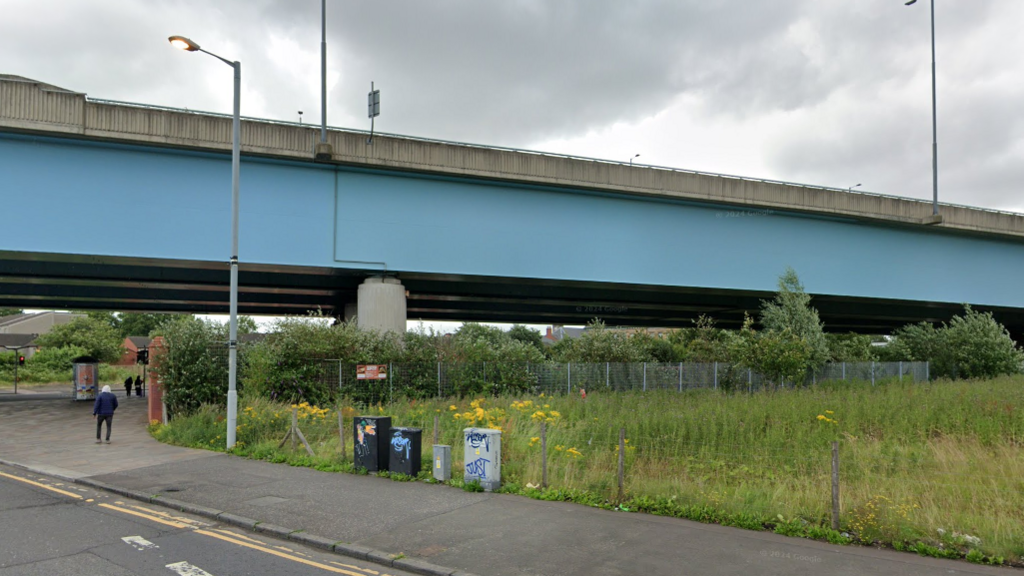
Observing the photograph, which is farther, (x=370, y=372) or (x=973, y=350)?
(x=973, y=350)

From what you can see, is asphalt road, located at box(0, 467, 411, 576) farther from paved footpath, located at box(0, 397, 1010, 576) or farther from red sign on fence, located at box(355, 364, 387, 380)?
red sign on fence, located at box(355, 364, 387, 380)

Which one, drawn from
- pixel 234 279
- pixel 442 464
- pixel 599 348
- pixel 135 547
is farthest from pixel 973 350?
pixel 135 547

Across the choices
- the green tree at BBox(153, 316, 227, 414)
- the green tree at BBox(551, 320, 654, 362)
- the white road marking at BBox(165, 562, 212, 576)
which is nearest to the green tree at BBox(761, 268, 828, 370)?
the green tree at BBox(551, 320, 654, 362)

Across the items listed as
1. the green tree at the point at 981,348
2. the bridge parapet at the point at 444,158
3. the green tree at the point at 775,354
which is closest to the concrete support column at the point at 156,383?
the bridge parapet at the point at 444,158

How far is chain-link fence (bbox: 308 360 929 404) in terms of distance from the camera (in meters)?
21.1

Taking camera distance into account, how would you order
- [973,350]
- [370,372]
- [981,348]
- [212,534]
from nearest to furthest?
[212,534] < [370,372] < [981,348] < [973,350]

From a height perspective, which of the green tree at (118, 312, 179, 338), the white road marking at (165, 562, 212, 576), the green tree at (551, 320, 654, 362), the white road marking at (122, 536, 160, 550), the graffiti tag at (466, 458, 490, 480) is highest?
the green tree at (551, 320, 654, 362)

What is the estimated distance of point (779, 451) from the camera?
37.7 feet

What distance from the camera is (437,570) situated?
22.6 ft

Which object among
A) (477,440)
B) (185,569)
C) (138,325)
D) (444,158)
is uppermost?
(444,158)

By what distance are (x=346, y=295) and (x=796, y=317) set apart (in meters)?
19.7

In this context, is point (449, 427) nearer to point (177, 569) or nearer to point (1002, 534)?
point (177, 569)

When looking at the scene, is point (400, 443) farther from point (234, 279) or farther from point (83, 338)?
point (83, 338)

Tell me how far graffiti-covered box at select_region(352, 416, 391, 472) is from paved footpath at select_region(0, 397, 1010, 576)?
0.36m
